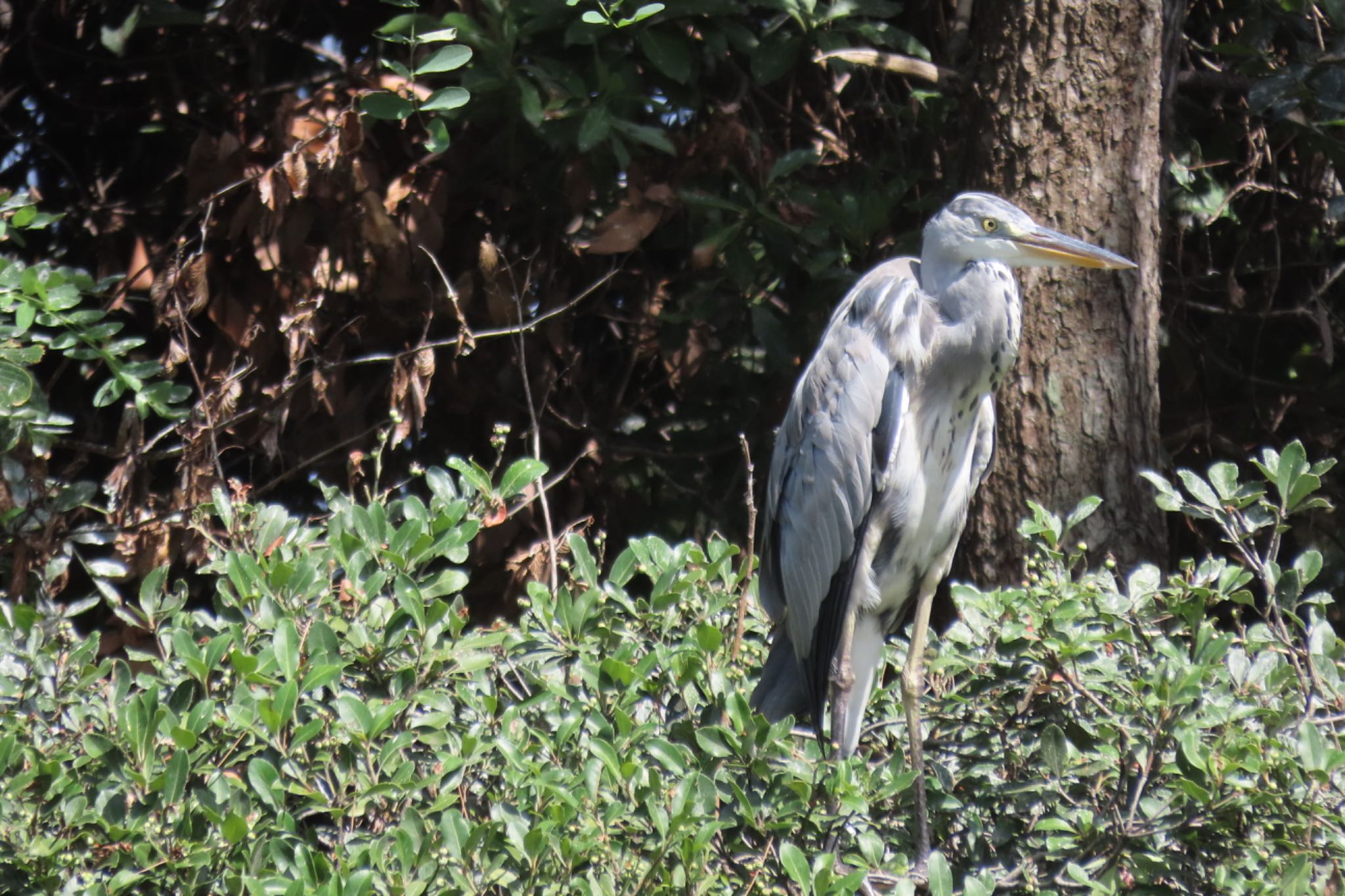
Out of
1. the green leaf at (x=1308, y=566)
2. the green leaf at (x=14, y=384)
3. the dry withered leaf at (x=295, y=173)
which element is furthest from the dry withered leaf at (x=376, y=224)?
the green leaf at (x=1308, y=566)

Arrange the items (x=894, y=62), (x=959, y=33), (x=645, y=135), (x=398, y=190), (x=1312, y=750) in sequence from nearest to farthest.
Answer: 1. (x=1312, y=750)
2. (x=645, y=135)
3. (x=894, y=62)
4. (x=398, y=190)
5. (x=959, y=33)

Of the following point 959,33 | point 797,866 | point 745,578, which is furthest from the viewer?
point 959,33

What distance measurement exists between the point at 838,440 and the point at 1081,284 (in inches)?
33.3

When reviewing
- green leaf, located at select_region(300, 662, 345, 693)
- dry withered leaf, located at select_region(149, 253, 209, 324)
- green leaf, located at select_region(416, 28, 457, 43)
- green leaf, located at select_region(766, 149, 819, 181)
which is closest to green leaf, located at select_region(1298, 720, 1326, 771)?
green leaf, located at select_region(300, 662, 345, 693)

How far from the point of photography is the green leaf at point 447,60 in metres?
2.71

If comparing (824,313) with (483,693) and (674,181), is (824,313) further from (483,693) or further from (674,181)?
(483,693)

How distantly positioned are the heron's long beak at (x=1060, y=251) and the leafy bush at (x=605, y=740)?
619 millimetres

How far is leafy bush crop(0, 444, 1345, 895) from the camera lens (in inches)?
66.6

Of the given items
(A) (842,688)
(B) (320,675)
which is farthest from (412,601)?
(A) (842,688)

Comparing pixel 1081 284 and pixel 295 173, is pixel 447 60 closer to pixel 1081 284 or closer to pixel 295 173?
pixel 295 173

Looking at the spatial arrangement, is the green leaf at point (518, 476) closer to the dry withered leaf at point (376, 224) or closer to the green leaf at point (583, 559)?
the green leaf at point (583, 559)

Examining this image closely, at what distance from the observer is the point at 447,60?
107 inches

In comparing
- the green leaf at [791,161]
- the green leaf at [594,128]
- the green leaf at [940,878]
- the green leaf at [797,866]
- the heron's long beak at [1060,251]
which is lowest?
the green leaf at [940,878]

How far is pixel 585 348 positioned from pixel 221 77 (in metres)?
Result: 1.29
